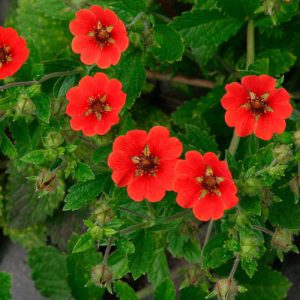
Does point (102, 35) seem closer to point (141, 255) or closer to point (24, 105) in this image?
point (24, 105)

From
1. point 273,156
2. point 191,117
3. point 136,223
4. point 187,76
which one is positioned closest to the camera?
point 273,156

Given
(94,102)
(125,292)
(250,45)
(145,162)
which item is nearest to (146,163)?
(145,162)

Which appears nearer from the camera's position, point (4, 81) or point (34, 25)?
point (4, 81)

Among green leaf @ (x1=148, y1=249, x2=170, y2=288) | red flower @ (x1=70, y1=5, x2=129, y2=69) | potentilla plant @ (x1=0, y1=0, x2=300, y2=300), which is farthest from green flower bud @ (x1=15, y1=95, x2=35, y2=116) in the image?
green leaf @ (x1=148, y1=249, x2=170, y2=288)

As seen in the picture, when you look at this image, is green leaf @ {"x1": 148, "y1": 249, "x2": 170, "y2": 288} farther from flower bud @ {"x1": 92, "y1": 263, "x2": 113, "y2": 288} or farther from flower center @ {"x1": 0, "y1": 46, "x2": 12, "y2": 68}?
flower center @ {"x1": 0, "y1": 46, "x2": 12, "y2": 68}

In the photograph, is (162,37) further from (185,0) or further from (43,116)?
(185,0)

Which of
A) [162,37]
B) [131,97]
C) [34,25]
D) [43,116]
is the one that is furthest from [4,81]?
[34,25]
